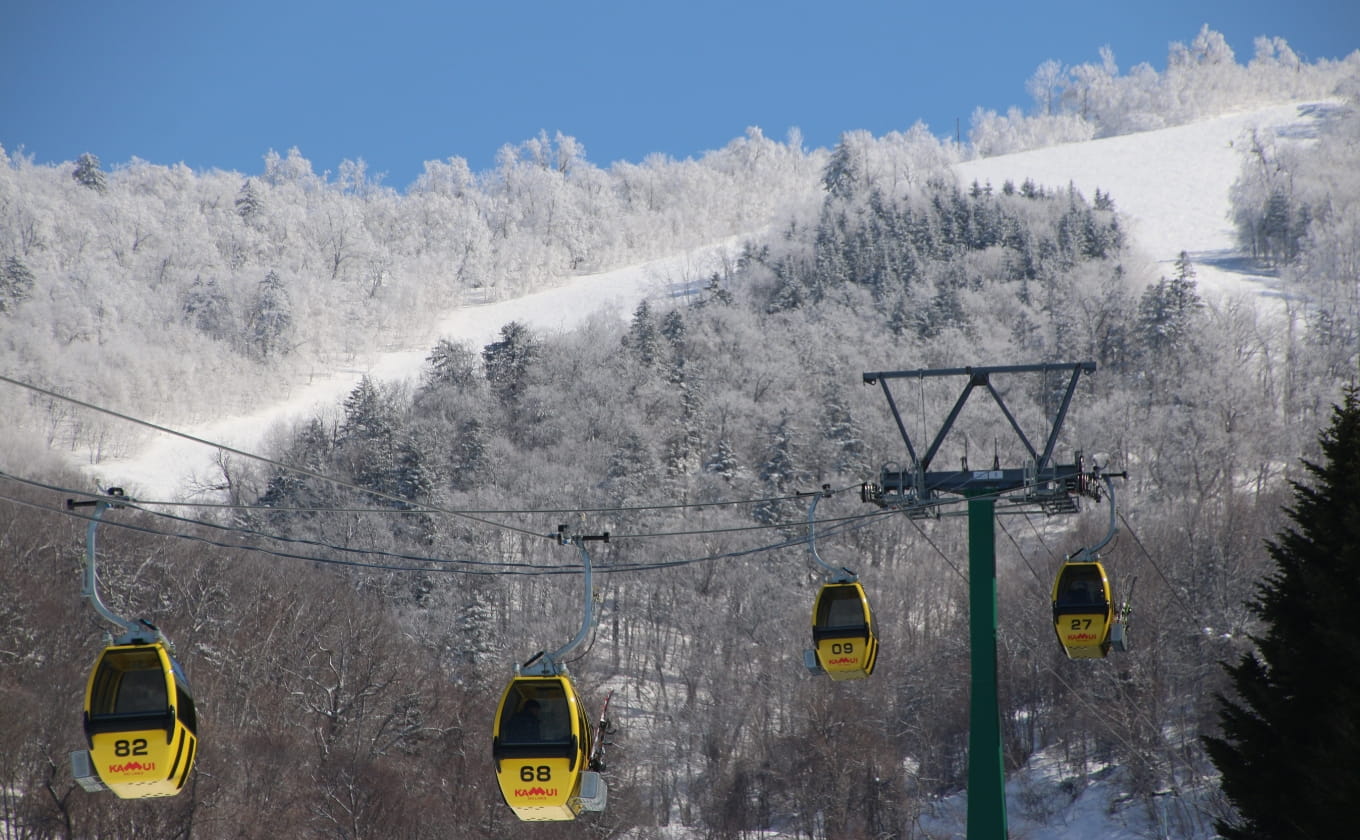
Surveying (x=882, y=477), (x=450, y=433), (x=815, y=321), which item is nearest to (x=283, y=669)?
(x=882, y=477)

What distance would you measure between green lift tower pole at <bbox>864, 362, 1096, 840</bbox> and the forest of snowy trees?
2.87 metres

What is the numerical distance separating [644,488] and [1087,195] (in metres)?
77.9

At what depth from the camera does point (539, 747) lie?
11.4 metres

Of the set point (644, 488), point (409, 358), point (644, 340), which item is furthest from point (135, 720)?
point (409, 358)

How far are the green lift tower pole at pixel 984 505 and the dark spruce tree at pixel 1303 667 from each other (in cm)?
301

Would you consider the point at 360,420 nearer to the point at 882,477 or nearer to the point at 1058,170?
the point at 882,477

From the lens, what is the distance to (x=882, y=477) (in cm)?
1889

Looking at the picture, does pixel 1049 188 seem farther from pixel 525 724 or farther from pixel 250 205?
pixel 525 724

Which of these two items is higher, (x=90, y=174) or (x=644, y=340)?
(x=90, y=174)

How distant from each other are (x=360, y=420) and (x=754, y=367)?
30.1 metres

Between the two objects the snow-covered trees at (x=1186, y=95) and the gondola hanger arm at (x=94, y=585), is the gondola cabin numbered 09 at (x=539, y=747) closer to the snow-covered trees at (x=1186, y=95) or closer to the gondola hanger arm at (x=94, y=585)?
the gondola hanger arm at (x=94, y=585)

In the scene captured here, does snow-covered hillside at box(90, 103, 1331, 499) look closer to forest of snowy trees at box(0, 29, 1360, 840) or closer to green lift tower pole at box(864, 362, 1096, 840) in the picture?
forest of snowy trees at box(0, 29, 1360, 840)

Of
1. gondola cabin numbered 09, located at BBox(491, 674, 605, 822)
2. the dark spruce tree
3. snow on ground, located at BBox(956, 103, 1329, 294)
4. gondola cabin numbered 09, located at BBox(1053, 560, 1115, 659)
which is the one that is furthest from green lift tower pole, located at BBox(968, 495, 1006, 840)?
snow on ground, located at BBox(956, 103, 1329, 294)

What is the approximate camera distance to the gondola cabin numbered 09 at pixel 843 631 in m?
16.7
